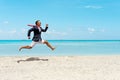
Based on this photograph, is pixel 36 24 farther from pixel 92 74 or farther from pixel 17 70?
pixel 92 74

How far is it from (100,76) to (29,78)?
85.3 inches

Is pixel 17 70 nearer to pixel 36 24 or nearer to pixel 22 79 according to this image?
pixel 22 79

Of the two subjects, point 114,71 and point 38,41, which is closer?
point 114,71

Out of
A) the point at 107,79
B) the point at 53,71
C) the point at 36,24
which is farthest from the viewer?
the point at 36,24

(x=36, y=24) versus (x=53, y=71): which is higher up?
(x=36, y=24)

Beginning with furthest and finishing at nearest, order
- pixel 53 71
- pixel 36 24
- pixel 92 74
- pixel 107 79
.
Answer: pixel 36 24 < pixel 53 71 < pixel 92 74 < pixel 107 79

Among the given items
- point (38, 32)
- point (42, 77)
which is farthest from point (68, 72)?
point (38, 32)

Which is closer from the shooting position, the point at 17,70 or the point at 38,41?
the point at 17,70

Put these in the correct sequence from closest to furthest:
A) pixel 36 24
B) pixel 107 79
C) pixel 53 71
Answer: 1. pixel 107 79
2. pixel 53 71
3. pixel 36 24

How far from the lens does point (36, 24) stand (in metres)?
14.1

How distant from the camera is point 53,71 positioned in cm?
1107

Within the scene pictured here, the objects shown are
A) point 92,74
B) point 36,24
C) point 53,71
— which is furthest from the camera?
point 36,24

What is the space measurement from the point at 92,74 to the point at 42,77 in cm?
166

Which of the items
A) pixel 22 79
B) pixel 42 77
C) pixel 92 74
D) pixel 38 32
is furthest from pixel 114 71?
pixel 38 32
